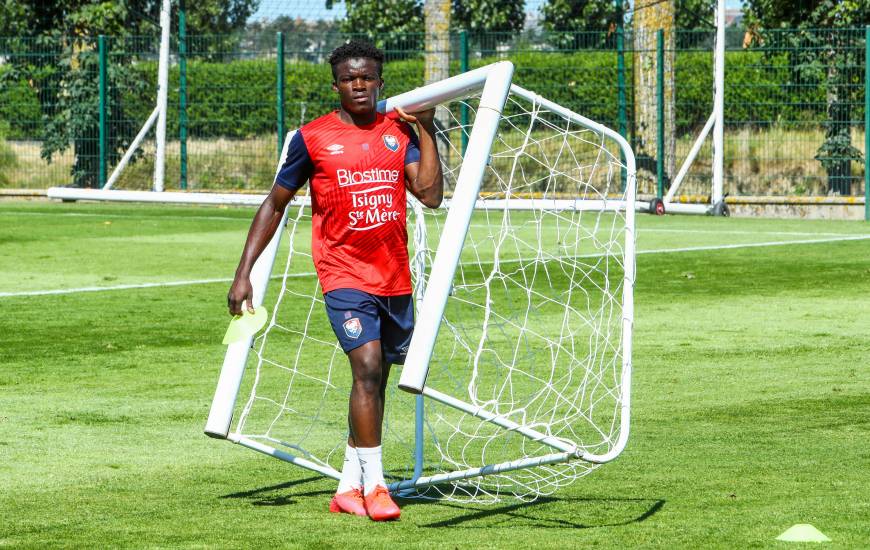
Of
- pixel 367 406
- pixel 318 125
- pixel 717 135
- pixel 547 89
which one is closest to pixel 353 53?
pixel 318 125

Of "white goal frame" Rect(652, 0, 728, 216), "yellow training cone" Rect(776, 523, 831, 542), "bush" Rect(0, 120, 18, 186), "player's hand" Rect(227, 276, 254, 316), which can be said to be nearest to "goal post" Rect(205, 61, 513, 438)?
"player's hand" Rect(227, 276, 254, 316)

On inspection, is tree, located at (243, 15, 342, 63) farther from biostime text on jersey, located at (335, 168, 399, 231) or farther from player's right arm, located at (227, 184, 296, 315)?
biostime text on jersey, located at (335, 168, 399, 231)

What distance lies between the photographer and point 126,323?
10.8m

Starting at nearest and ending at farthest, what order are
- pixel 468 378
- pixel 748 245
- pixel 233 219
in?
pixel 468 378 < pixel 748 245 < pixel 233 219

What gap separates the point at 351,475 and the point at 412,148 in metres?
1.25

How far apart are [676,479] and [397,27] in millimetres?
41060

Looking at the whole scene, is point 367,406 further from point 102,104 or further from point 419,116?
point 102,104

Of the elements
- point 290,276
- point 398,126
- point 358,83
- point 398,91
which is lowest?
point 290,276

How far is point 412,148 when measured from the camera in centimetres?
579

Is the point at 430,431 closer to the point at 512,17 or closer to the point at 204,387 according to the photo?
the point at 204,387

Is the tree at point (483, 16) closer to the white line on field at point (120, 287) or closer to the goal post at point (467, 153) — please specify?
the white line on field at point (120, 287)

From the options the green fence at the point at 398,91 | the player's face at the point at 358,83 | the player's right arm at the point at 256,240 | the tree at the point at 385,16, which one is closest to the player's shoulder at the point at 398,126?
the player's face at the point at 358,83

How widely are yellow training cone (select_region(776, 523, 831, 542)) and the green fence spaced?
17.6 m

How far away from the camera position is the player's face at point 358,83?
5.61 meters
